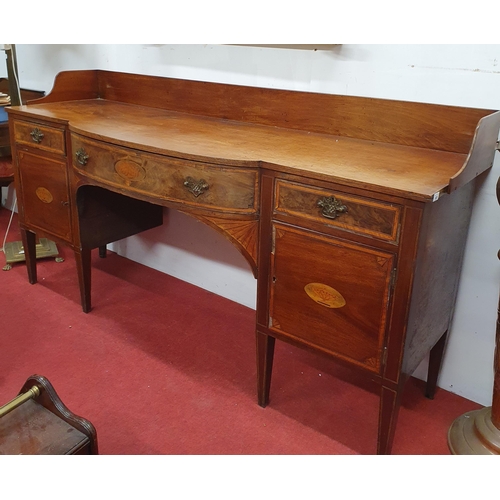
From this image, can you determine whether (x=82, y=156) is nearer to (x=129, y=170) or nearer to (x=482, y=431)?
(x=129, y=170)

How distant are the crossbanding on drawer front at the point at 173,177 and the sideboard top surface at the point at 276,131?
0.12 feet

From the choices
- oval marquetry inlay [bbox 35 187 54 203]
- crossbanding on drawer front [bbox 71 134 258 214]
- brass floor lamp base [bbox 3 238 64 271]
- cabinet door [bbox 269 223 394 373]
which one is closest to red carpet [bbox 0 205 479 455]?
brass floor lamp base [bbox 3 238 64 271]

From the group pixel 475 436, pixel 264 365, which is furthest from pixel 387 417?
pixel 264 365

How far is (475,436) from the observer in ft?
5.82

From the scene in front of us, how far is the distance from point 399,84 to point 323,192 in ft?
1.96

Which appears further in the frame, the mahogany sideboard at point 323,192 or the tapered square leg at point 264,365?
the tapered square leg at point 264,365

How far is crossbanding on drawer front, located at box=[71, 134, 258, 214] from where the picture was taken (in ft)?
5.59

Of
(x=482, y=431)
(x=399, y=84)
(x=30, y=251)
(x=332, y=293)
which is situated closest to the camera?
(x=332, y=293)

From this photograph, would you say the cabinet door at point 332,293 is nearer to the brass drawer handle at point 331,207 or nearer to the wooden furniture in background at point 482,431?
the brass drawer handle at point 331,207

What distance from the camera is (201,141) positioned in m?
1.91

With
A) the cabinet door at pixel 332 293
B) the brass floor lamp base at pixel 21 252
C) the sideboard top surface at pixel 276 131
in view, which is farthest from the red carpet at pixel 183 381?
the sideboard top surface at pixel 276 131

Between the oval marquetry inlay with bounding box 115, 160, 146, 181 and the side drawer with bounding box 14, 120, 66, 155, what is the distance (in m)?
0.42

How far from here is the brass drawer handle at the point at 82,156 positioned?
213 centimetres
